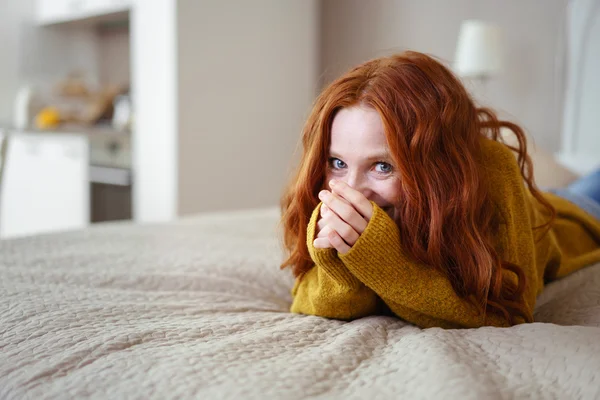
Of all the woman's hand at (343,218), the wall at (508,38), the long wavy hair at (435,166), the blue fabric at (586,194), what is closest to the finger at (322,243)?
the woman's hand at (343,218)

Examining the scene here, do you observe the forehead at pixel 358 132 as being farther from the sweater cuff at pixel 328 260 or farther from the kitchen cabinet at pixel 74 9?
the kitchen cabinet at pixel 74 9

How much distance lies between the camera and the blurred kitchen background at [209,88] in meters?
2.86

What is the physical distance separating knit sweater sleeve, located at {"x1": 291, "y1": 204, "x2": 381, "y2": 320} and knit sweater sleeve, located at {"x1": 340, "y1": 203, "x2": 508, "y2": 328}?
35mm

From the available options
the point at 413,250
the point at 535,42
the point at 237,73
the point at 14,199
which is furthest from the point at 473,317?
the point at 14,199

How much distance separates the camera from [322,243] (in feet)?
2.48

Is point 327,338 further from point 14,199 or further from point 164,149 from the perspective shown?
point 14,199

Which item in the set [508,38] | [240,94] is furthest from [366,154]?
[240,94]

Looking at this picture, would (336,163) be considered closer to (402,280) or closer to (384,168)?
(384,168)

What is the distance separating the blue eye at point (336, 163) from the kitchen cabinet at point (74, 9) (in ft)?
8.57

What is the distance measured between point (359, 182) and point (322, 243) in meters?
0.10

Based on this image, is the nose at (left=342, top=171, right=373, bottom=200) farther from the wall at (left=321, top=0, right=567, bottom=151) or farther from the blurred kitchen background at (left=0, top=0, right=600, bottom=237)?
the blurred kitchen background at (left=0, top=0, right=600, bottom=237)

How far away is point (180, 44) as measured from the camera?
2.95 metres

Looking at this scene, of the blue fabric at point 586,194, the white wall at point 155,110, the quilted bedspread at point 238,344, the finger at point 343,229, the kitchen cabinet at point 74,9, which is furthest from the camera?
the kitchen cabinet at point 74,9

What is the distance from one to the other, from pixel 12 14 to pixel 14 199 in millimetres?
1118
